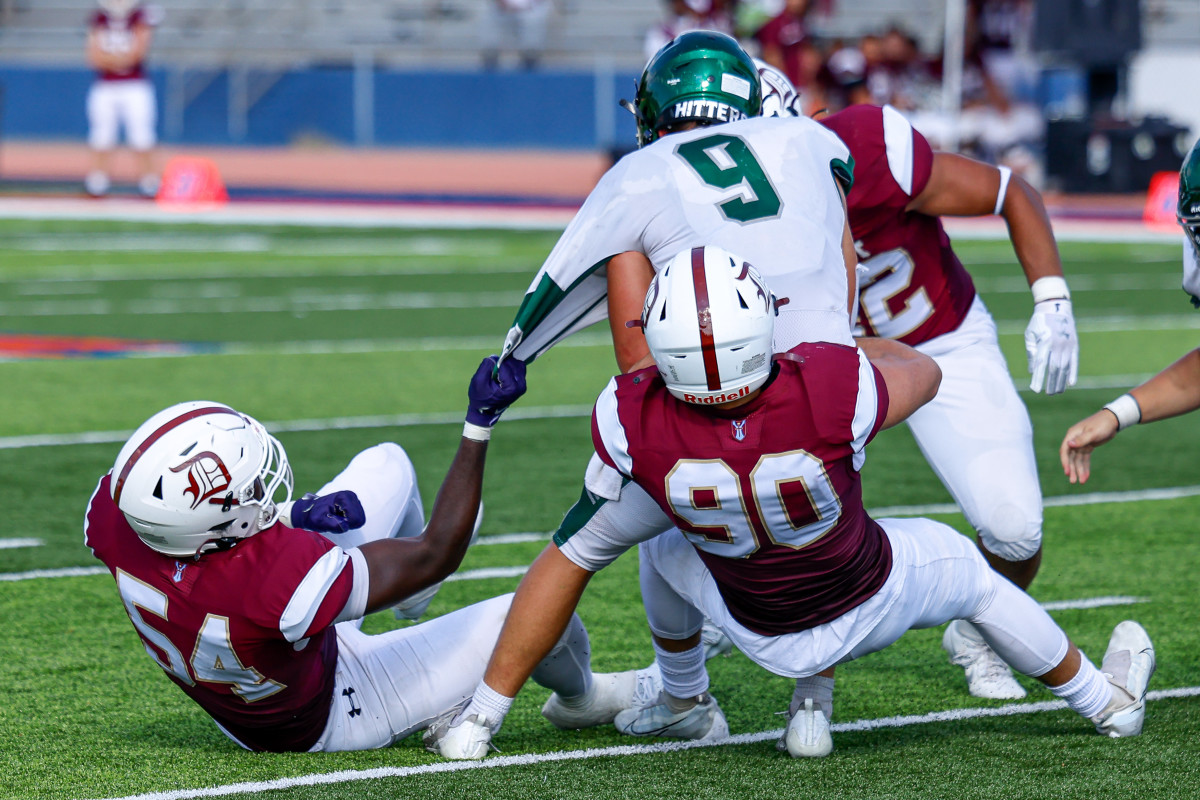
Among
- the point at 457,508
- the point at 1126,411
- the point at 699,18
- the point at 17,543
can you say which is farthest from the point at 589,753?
the point at 699,18

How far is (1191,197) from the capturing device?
408 cm

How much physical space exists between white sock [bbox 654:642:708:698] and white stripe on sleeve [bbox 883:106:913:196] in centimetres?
143

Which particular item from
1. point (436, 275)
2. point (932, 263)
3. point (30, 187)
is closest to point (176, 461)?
point (932, 263)

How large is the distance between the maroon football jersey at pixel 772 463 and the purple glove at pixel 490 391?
328mm

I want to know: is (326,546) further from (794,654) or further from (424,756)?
(794,654)

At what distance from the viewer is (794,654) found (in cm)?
366

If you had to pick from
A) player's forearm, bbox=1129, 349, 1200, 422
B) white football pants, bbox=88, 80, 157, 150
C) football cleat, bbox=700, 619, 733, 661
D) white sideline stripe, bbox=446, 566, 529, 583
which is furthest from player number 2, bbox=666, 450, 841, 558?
white football pants, bbox=88, 80, 157, 150

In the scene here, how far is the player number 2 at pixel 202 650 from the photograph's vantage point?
3492 mm

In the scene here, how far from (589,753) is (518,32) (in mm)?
25993

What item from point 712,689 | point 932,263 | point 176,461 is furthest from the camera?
point 932,263

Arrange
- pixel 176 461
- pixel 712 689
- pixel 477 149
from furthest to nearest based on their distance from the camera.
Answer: pixel 477 149, pixel 712 689, pixel 176 461

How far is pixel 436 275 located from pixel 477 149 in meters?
15.0

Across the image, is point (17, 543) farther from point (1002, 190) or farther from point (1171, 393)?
point (1171, 393)

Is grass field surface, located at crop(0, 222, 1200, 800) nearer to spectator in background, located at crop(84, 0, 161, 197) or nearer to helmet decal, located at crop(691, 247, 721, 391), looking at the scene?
helmet decal, located at crop(691, 247, 721, 391)
